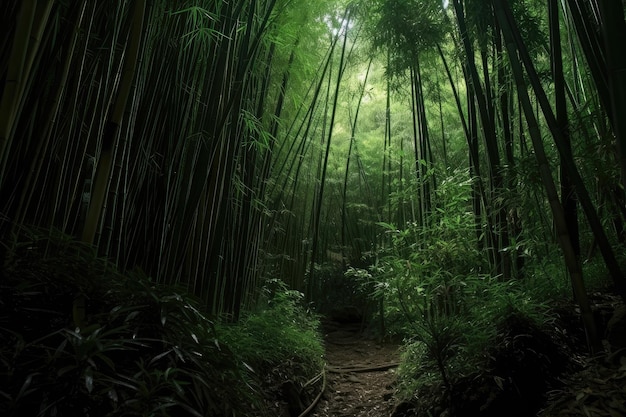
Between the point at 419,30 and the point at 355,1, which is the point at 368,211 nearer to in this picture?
the point at 355,1

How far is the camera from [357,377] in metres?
4.11

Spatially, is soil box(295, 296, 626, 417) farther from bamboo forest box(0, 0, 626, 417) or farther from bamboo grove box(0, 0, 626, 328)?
bamboo grove box(0, 0, 626, 328)

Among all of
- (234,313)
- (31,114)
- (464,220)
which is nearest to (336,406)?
(234,313)

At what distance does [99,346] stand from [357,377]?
12.0 feet

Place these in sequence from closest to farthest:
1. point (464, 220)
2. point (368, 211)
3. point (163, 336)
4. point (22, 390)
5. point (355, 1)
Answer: point (22, 390) < point (163, 336) < point (464, 220) < point (355, 1) < point (368, 211)

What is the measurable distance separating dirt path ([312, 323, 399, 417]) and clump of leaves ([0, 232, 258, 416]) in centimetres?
188

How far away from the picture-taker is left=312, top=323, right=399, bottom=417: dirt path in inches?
117

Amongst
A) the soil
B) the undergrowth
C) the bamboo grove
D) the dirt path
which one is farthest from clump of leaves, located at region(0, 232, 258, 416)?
the dirt path

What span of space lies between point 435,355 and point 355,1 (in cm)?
321

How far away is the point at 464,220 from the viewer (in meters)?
2.54

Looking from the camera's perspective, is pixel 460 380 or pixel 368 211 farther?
pixel 368 211

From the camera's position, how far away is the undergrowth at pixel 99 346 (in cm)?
87

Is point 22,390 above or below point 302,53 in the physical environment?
below

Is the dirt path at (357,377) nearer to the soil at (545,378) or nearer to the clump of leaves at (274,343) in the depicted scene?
the clump of leaves at (274,343)
